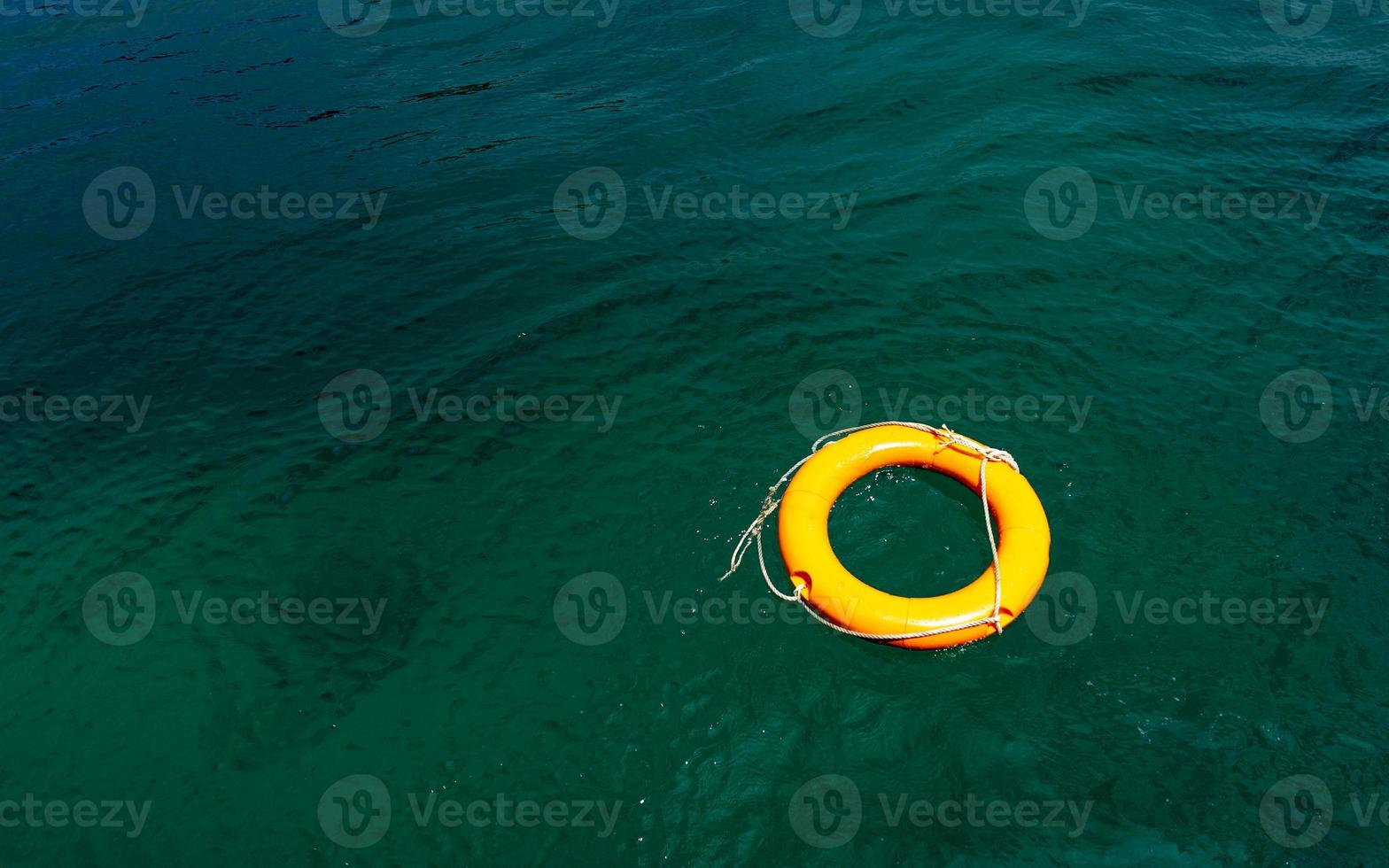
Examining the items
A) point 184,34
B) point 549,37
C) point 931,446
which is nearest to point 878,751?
point 931,446

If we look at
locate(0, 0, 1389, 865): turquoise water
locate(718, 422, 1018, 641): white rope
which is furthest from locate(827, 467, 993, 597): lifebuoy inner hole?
locate(718, 422, 1018, 641): white rope

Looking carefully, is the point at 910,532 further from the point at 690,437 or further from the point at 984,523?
the point at 690,437

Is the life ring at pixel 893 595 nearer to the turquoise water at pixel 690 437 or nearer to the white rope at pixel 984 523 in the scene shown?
the white rope at pixel 984 523

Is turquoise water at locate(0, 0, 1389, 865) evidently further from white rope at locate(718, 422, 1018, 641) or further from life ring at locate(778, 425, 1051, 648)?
life ring at locate(778, 425, 1051, 648)

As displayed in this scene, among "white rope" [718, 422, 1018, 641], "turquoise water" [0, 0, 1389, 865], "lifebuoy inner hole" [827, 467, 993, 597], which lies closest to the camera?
"turquoise water" [0, 0, 1389, 865]

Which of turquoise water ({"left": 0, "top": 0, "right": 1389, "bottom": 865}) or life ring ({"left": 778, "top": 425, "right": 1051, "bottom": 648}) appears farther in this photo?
life ring ({"left": 778, "top": 425, "right": 1051, "bottom": 648})

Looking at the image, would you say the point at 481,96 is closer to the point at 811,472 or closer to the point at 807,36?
the point at 807,36
